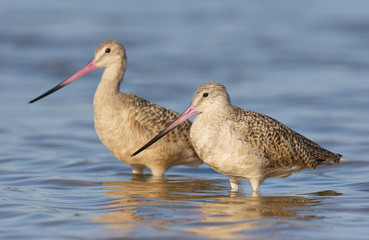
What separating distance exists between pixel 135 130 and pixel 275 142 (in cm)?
177

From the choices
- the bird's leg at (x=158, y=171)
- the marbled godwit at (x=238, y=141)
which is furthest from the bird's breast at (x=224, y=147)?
the bird's leg at (x=158, y=171)

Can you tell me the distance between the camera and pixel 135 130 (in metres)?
8.44

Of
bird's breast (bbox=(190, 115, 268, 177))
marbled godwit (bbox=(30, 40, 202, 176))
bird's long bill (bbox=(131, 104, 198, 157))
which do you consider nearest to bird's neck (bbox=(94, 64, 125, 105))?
marbled godwit (bbox=(30, 40, 202, 176))

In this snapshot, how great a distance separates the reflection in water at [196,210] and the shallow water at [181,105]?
0.06ft

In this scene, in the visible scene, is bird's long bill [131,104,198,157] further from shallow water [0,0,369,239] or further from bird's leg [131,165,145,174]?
bird's leg [131,165,145,174]

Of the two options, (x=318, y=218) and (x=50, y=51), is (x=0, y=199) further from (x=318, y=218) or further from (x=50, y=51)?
(x=50, y=51)

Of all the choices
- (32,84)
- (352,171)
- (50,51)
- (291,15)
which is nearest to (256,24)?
(291,15)

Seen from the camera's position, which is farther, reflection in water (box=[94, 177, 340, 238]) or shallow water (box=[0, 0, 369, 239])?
shallow water (box=[0, 0, 369, 239])

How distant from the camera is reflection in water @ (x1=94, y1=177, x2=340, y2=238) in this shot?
6.07m

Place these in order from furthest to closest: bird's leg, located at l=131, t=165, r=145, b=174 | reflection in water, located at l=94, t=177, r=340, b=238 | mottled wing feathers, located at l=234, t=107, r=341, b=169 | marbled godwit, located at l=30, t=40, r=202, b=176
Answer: bird's leg, located at l=131, t=165, r=145, b=174, marbled godwit, located at l=30, t=40, r=202, b=176, mottled wing feathers, located at l=234, t=107, r=341, b=169, reflection in water, located at l=94, t=177, r=340, b=238

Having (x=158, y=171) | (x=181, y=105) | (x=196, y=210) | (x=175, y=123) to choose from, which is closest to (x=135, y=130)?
(x=158, y=171)

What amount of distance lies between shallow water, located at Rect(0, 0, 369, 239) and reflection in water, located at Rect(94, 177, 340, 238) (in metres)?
0.02

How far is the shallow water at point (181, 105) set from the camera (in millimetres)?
6328

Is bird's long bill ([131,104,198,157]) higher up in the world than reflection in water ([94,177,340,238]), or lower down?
higher up
